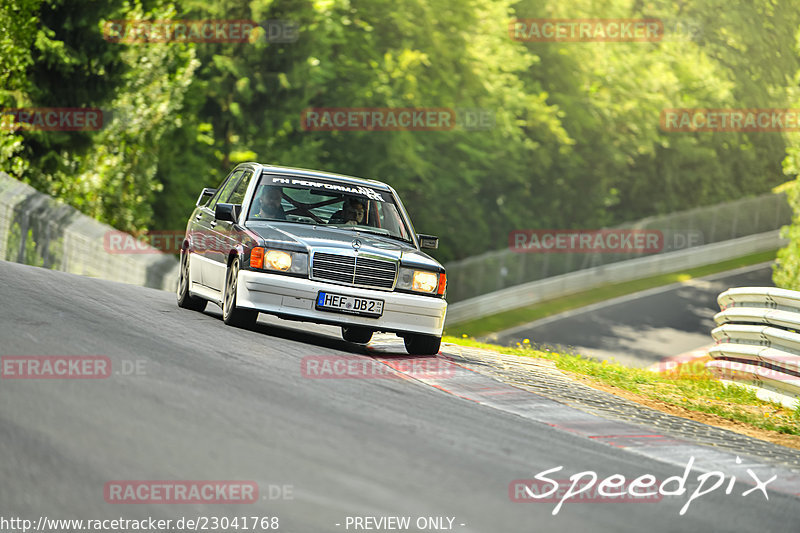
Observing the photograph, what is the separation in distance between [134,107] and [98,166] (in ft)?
8.96

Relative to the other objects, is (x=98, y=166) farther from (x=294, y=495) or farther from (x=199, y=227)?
(x=294, y=495)

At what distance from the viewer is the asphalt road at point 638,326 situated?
35.8 meters

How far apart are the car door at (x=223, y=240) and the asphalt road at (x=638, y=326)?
21.8 m

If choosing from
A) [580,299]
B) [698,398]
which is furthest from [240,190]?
[580,299]

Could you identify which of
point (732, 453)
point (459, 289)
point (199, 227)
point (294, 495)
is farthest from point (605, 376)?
point (459, 289)

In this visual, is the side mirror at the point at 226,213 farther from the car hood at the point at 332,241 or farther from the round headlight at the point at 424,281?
the round headlight at the point at 424,281

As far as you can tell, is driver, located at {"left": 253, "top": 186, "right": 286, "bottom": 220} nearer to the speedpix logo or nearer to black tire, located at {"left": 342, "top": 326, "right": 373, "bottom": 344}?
black tire, located at {"left": 342, "top": 326, "right": 373, "bottom": 344}

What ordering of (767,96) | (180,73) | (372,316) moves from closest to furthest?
(372,316), (180,73), (767,96)

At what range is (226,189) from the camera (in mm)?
12844

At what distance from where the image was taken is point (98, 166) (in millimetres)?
Answer: 29406

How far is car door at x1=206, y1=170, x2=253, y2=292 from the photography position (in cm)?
1109

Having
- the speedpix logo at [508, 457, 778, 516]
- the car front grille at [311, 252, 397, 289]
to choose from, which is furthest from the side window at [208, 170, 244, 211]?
the speedpix logo at [508, 457, 778, 516]

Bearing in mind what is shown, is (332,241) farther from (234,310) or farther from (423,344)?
(423,344)

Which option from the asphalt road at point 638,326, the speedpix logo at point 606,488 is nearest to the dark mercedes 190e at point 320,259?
the speedpix logo at point 606,488
